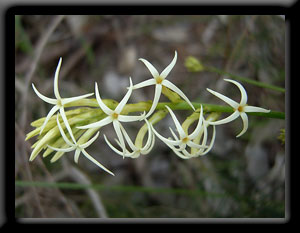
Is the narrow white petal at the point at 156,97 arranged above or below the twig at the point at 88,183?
above

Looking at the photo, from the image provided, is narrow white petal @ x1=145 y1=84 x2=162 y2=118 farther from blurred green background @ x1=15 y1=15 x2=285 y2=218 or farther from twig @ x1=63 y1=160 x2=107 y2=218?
twig @ x1=63 y1=160 x2=107 y2=218

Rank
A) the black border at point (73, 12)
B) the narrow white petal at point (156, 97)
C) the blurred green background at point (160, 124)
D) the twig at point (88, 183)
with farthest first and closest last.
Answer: the twig at point (88, 183), the blurred green background at point (160, 124), the black border at point (73, 12), the narrow white petal at point (156, 97)

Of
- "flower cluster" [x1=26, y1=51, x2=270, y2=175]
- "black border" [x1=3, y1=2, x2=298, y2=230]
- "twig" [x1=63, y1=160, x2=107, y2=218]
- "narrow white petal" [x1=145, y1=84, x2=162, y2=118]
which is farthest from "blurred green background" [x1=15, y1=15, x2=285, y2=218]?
"narrow white petal" [x1=145, y1=84, x2=162, y2=118]

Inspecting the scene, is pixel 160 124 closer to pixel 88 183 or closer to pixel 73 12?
pixel 88 183

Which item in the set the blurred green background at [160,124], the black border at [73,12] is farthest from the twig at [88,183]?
the black border at [73,12]

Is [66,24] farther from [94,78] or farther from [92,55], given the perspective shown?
[94,78]

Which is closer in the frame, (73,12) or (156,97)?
(156,97)

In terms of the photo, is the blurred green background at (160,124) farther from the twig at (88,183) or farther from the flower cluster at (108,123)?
the flower cluster at (108,123)

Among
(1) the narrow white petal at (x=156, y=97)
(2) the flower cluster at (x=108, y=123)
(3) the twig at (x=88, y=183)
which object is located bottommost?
(3) the twig at (x=88, y=183)

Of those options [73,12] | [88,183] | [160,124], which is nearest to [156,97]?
[73,12]
